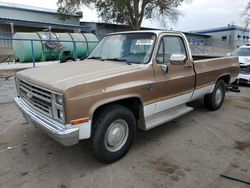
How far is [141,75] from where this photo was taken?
3412 millimetres

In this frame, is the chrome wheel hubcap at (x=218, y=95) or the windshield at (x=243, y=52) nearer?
the chrome wheel hubcap at (x=218, y=95)

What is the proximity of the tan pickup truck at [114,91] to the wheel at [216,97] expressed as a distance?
1.00m

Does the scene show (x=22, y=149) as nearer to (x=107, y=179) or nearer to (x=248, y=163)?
(x=107, y=179)

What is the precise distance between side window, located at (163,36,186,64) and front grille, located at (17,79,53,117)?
7.08 feet

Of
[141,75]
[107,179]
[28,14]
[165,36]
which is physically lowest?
[107,179]

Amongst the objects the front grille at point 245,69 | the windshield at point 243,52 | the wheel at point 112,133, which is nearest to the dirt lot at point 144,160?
the wheel at point 112,133

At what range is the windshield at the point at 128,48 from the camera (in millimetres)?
3748

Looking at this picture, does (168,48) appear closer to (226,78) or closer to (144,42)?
(144,42)

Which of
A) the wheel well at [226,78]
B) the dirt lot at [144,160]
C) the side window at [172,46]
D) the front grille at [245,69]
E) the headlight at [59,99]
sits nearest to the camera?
the headlight at [59,99]

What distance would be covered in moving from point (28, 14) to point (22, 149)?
2245cm

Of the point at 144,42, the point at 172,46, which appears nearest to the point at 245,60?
the point at 172,46

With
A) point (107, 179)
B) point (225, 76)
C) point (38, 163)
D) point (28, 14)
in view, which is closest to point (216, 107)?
point (225, 76)

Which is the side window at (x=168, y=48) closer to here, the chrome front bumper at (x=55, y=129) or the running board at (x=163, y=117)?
the running board at (x=163, y=117)

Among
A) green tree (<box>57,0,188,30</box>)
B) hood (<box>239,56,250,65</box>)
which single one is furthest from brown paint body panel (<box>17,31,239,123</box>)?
green tree (<box>57,0,188,30</box>)
